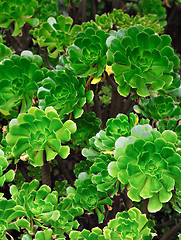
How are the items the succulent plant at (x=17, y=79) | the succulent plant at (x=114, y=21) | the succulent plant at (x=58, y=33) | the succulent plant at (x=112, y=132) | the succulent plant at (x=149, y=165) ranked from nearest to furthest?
the succulent plant at (x=149, y=165)
the succulent plant at (x=112, y=132)
the succulent plant at (x=17, y=79)
the succulent plant at (x=58, y=33)
the succulent plant at (x=114, y=21)

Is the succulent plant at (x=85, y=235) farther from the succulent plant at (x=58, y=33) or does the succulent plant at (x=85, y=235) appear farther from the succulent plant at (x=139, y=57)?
the succulent plant at (x=58, y=33)

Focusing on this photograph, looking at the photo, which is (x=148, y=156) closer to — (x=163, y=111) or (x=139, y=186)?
(x=139, y=186)

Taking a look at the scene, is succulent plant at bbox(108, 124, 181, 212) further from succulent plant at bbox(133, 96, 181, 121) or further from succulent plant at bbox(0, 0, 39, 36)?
succulent plant at bbox(0, 0, 39, 36)

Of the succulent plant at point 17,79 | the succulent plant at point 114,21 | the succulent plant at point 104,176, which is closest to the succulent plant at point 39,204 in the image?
the succulent plant at point 104,176

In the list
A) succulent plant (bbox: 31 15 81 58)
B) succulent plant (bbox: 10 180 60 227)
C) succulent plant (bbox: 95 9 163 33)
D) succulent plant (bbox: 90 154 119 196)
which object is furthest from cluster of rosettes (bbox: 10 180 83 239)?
succulent plant (bbox: 95 9 163 33)

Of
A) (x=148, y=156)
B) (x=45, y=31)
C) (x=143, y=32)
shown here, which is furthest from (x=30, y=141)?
(x=45, y=31)
